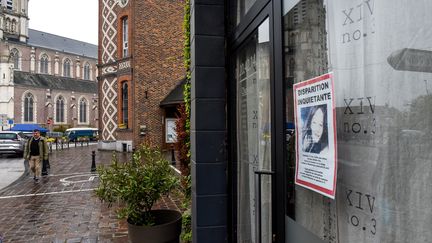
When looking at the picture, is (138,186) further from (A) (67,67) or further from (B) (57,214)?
(A) (67,67)

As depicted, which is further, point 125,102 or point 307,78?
point 125,102

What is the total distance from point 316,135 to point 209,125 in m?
1.78

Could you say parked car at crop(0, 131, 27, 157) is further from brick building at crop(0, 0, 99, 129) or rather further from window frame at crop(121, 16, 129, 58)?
brick building at crop(0, 0, 99, 129)

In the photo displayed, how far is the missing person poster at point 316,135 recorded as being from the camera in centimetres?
131

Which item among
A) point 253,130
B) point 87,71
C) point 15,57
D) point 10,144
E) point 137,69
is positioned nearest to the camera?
point 253,130

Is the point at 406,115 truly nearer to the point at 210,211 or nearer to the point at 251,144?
the point at 251,144

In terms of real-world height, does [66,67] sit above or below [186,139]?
above

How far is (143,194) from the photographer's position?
156 inches

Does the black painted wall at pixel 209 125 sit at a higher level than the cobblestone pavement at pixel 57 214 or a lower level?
higher

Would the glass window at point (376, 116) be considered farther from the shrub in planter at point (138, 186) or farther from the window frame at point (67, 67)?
the window frame at point (67, 67)

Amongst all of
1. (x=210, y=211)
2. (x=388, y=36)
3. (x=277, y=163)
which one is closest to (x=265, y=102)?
(x=277, y=163)

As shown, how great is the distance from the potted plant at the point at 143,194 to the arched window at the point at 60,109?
2346 inches

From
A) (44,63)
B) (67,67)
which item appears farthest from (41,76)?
(67,67)

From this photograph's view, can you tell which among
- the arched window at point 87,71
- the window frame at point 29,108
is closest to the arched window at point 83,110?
the window frame at point 29,108
